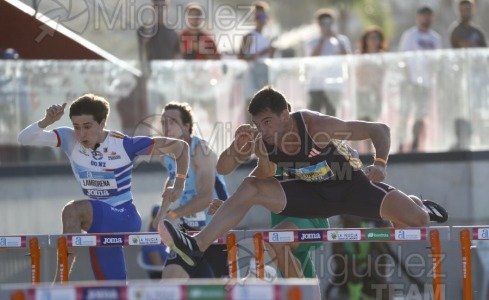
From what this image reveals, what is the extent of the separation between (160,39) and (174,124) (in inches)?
182

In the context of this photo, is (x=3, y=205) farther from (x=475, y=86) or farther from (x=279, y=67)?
(x=475, y=86)

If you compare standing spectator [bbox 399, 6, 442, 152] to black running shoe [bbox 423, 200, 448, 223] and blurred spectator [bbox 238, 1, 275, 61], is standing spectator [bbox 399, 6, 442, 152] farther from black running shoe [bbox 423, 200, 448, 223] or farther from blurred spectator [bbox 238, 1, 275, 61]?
black running shoe [bbox 423, 200, 448, 223]

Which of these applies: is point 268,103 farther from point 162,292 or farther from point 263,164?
point 162,292

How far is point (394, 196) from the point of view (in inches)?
341

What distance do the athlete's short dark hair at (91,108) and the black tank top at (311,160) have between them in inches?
52.7

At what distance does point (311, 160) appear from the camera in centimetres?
870

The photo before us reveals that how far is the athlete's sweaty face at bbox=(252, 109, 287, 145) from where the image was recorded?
8562mm

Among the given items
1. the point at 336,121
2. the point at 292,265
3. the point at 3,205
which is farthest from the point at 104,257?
the point at 3,205

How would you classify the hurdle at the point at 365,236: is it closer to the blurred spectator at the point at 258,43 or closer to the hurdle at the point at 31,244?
the hurdle at the point at 31,244

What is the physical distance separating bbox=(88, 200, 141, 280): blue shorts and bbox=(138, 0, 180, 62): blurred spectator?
5.77 meters

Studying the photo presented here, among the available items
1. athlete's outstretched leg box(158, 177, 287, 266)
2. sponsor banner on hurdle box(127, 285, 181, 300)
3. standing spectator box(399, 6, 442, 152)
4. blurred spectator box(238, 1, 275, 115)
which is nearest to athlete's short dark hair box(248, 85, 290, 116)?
athlete's outstretched leg box(158, 177, 287, 266)

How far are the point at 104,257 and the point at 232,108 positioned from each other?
5.65m

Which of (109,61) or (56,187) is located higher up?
(109,61)

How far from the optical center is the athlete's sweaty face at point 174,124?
1040 cm
